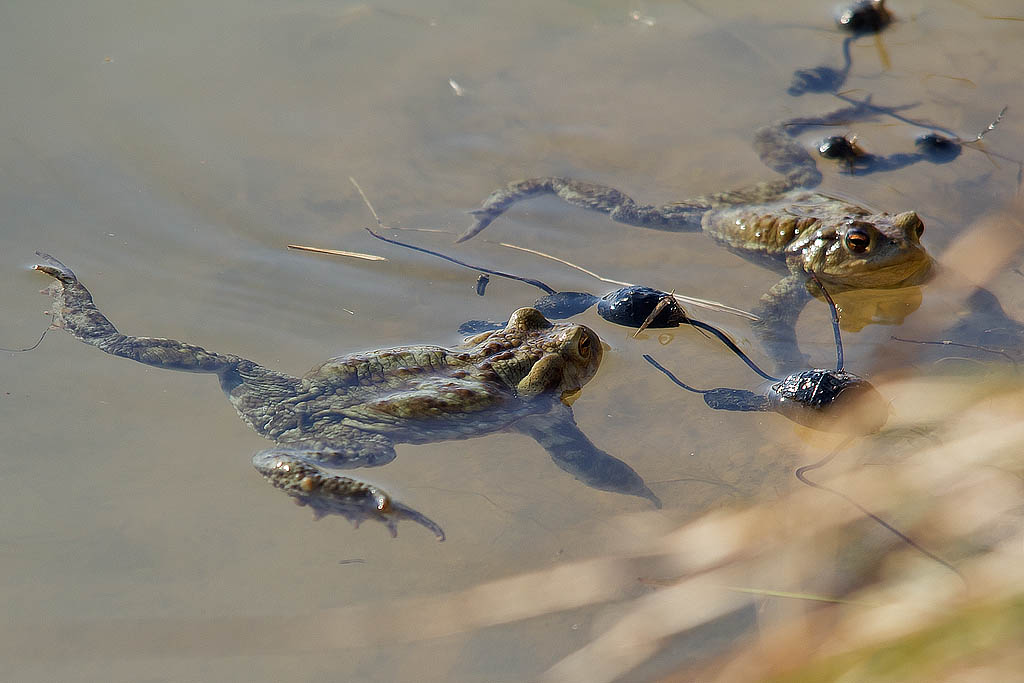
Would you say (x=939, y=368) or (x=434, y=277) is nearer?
(x=939, y=368)

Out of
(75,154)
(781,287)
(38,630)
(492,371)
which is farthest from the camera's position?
(75,154)

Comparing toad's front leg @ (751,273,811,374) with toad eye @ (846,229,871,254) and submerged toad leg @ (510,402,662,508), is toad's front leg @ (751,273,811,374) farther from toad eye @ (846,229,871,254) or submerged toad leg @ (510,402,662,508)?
submerged toad leg @ (510,402,662,508)

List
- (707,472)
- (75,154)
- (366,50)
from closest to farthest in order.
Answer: (707,472), (75,154), (366,50)

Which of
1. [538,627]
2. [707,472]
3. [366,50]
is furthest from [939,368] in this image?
[366,50]

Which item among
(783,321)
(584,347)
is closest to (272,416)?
(584,347)

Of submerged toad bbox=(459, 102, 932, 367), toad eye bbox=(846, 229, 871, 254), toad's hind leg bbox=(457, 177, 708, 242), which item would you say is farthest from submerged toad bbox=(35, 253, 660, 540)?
toad eye bbox=(846, 229, 871, 254)

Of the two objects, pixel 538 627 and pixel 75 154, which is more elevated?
pixel 75 154

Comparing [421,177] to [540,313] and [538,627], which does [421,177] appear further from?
[538,627]
